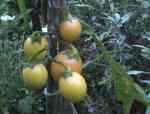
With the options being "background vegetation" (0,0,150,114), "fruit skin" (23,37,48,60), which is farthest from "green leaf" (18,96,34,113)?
"fruit skin" (23,37,48,60)

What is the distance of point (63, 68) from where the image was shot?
0.85m

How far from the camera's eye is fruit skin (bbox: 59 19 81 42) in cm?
86

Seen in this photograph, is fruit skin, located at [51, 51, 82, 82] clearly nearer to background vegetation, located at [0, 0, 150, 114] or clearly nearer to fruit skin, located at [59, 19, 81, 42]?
fruit skin, located at [59, 19, 81, 42]

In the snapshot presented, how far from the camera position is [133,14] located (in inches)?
89.4

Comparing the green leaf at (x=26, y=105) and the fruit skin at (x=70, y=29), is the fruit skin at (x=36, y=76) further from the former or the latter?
the green leaf at (x=26, y=105)

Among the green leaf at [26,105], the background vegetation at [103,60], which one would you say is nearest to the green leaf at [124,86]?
the background vegetation at [103,60]

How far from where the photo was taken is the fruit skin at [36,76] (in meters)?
0.85

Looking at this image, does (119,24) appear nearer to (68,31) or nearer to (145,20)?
(145,20)

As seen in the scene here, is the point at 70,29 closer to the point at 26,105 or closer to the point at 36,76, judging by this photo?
the point at 36,76

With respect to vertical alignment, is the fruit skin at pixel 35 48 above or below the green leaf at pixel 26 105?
above

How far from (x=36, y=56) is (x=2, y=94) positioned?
4.71ft

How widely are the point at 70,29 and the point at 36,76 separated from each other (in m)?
0.13

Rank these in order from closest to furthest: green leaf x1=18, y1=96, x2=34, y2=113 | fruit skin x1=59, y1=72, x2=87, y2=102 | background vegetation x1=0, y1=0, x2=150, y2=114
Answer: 1. fruit skin x1=59, y1=72, x2=87, y2=102
2. background vegetation x1=0, y1=0, x2=150, y2=114
3. green leaf x1=18, y1=96, x2=34, y2=113

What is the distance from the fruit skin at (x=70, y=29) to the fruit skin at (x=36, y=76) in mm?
84
